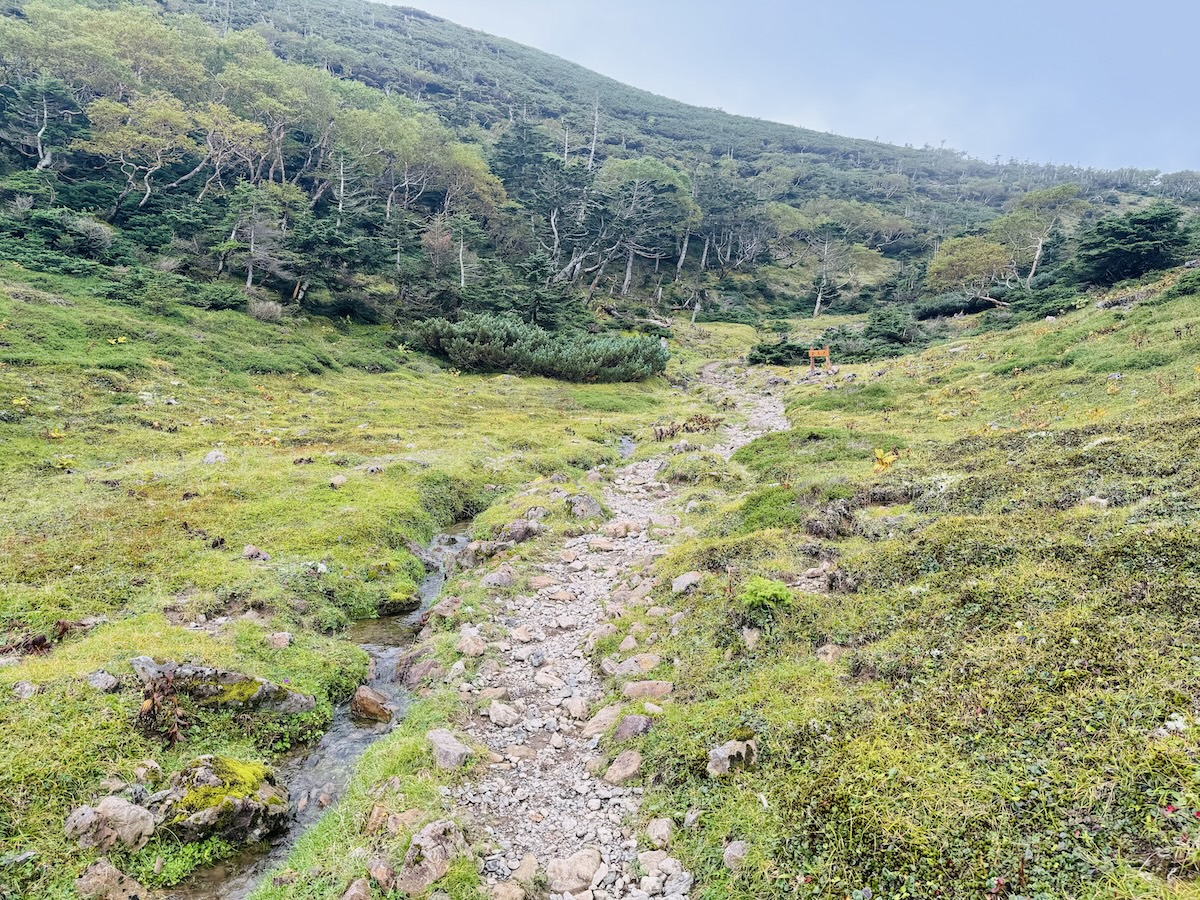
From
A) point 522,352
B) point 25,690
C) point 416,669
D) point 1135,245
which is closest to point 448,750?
point 416,669

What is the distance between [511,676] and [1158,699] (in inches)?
329

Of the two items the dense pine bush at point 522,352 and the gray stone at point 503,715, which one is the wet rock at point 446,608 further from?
the dense pine bush at point 522,352

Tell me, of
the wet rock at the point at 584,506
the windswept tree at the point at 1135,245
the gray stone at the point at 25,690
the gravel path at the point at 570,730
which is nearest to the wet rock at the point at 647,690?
the gravel path at the point at 570,730

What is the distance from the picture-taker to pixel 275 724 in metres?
Result: 8.80

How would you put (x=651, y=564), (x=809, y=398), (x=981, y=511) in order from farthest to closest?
(x=809, y=398)
(x=651, y=564)
(x=981, y=511)

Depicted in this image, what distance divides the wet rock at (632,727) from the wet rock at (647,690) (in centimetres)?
56

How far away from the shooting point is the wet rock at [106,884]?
587cm

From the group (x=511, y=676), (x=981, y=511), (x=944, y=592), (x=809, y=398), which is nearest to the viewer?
(x=944, y=592)

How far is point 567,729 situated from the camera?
28.6 feet

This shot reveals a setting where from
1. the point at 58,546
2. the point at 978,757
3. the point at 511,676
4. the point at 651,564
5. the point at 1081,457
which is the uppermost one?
the point at 1081,457

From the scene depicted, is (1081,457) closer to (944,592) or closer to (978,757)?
(944,592)

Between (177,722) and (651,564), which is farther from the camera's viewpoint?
(651,564)

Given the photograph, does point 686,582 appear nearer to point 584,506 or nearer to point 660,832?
point 660,832

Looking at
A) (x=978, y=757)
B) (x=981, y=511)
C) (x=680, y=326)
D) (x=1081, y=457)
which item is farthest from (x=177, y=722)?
(x=680, y=326)
